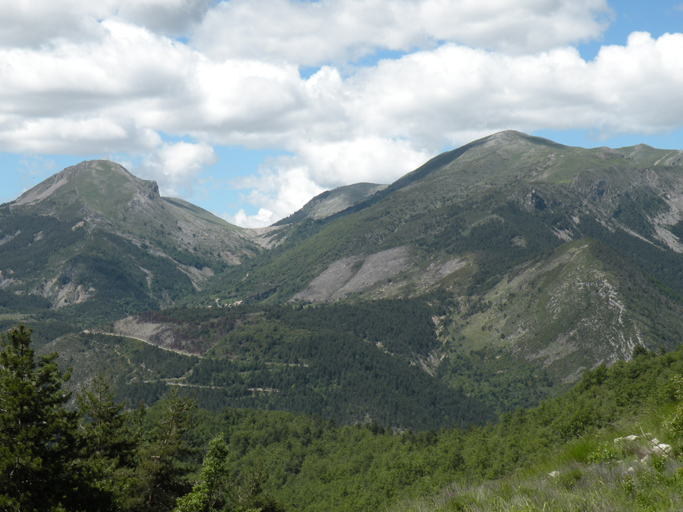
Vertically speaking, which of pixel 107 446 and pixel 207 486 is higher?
pixel 107 446

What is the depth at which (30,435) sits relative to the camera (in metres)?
34.6

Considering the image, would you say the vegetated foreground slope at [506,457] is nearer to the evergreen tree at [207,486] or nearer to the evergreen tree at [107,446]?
the evergreen tree at [207,486]

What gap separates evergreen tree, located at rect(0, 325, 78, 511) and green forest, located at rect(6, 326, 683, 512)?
3.3 inches

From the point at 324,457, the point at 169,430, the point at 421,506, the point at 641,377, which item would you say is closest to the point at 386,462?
the point at 324,457

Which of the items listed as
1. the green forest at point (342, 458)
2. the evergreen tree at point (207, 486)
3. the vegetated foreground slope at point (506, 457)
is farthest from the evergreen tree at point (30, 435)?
the vegetated foreground slope at point (506, 457)

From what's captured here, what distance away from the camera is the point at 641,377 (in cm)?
9894

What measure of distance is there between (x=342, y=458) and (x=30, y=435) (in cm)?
11835

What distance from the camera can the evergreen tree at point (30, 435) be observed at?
33.1 m

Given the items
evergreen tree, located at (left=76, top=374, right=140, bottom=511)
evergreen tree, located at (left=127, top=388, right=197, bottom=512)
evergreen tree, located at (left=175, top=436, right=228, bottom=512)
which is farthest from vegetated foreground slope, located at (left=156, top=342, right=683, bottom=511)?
evergreen tree, located at (left=76, top=374, right=140, bottom=511)

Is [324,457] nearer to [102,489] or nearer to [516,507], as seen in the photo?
[102,489]

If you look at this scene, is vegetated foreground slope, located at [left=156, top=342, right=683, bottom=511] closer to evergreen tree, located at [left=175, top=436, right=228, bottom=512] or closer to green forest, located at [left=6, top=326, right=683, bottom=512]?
green forest, located at [left=6, top=326, right=683, bottom=512]

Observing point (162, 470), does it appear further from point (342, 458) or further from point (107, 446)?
point (342, 458)

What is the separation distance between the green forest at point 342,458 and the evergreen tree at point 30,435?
0.08 meters

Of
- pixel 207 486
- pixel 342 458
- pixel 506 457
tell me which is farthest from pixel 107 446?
pixel 342 458
